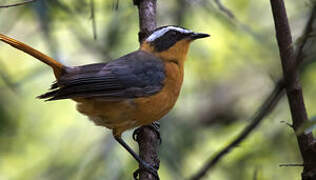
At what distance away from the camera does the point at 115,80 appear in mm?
3990

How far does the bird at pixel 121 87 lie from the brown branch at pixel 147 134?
0.17 feet

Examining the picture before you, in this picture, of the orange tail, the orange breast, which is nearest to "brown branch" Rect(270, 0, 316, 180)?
the orange breast

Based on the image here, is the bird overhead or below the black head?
below

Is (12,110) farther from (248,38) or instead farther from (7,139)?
(248,38)

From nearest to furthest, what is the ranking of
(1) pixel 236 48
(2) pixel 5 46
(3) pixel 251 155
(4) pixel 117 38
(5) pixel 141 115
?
(5) pixel 141 115 → (3) pixel 251 155 → (4) pixel 117 38 → (1) pixel 236 48 → (2) pixel 5 46

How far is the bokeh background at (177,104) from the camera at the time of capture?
446 cm

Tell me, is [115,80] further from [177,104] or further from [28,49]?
[177,104]

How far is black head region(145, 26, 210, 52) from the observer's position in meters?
4.30

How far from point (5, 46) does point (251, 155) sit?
140 inches

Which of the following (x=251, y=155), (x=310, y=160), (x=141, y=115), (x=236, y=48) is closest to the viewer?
(x=310, y=160)

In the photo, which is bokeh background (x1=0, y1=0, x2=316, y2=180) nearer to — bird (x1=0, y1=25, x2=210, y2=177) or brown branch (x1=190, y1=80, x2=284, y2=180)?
bird (x1=0, y1=25, x2=210, y2=177)

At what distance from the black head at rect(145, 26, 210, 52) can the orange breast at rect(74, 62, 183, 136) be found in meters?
0.57

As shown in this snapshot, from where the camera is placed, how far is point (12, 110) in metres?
4.85

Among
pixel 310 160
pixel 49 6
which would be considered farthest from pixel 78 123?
pixel 310 160
